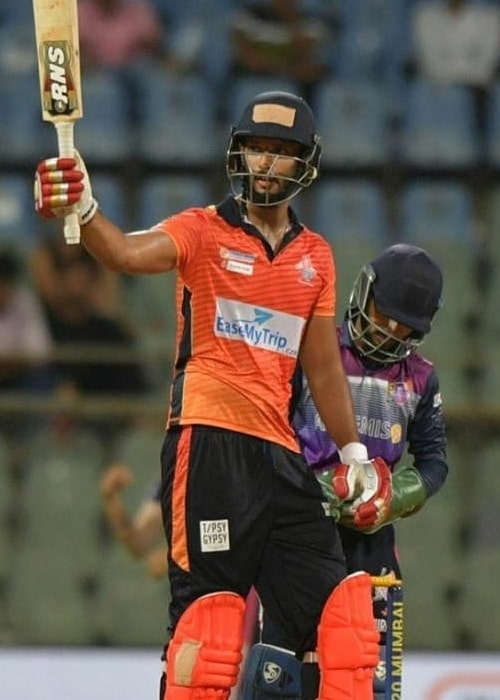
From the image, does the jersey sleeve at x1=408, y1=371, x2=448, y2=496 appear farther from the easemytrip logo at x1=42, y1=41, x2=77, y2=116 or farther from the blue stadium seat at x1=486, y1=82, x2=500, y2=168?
the blue stadium seat at x1=486, y1=82, x2=500, y2=168

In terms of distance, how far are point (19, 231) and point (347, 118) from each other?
1.55 m

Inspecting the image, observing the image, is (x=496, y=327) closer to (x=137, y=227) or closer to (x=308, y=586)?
(x=137, y=227)

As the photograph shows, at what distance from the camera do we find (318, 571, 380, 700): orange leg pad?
4.36m

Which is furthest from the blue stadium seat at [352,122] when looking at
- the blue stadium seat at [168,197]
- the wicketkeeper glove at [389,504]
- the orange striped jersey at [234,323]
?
the orange striped jersey at [234,323]

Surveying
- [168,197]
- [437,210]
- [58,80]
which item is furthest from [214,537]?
[437,210]

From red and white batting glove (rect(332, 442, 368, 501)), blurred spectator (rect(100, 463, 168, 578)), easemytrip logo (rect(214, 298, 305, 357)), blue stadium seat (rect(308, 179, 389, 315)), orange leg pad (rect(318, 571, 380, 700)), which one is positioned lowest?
orange leg pad (rect(318, 571, 380, 700))

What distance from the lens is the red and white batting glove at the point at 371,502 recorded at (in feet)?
14.8

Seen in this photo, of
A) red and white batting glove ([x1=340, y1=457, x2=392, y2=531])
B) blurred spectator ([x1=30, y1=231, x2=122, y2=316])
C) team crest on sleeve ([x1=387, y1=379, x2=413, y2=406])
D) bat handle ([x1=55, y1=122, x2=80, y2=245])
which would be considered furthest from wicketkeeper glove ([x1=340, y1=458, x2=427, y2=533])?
blurred spectator ([x1=30, y1=231, x2=122, y2=316])

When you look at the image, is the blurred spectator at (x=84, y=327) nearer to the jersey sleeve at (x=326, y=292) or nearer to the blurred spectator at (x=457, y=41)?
the blurred spectator at (x=457, y=41)

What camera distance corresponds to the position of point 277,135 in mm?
4344

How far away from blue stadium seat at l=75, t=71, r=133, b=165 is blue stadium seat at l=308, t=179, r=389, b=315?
0.88 metres

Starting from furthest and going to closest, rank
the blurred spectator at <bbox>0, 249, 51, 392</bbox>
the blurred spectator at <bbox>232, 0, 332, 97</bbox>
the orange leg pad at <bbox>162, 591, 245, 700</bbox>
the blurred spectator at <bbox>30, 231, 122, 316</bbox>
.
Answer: the blurred spectator at <bbox>232, 0, 332, 97</bbox>
the blurred spectator at <bbox>30, 231, 122, 316</bbox>
the blurred spectator at <bbox>0, 249, 51, 392</bbox>
the orange leg pad at <bbox>162, 591, 245, 700</bbox>

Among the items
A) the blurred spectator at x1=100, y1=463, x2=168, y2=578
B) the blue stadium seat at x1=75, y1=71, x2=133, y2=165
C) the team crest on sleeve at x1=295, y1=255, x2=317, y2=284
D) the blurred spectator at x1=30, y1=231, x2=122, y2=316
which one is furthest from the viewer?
the blue stadium seat at x1=75, y1=71, x2=133, y2=165

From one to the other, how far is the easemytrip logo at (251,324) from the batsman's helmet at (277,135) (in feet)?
0.80
